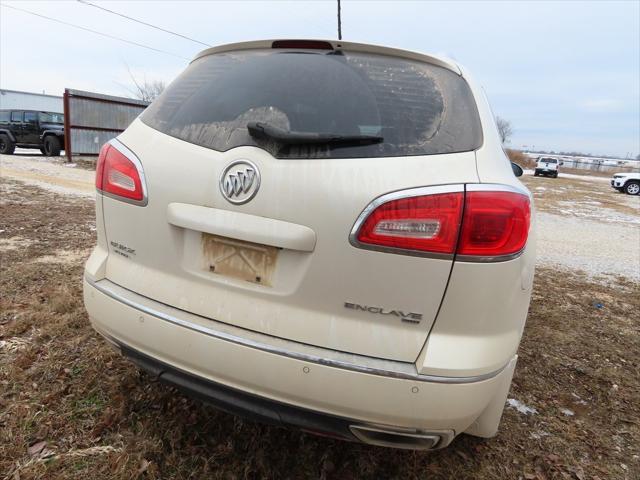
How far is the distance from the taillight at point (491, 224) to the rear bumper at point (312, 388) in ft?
1.39

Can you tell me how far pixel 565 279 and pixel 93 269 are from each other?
4976mm

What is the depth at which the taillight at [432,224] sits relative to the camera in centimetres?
136

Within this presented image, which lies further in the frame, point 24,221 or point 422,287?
point 24,221

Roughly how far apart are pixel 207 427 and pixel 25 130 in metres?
19.1

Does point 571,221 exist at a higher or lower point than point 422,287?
lower

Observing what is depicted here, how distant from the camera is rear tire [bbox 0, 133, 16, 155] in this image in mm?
16875

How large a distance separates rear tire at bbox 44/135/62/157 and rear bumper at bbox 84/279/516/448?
17.9 meters

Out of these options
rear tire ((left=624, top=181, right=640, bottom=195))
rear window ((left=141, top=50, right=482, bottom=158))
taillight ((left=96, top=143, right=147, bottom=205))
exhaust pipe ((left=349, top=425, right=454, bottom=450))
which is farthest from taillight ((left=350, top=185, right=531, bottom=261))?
rear tire ((left=624, top=181, right=640, bottom=195))

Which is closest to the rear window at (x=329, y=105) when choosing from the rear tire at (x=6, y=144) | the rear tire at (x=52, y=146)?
the rear tire at (x=52, y=146)

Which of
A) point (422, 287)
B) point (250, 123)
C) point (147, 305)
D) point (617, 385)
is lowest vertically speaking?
point (617, 385)

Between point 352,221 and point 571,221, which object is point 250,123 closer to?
point 352,221

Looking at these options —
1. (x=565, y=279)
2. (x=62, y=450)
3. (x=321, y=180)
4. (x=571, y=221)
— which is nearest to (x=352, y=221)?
(x=321, y=180)

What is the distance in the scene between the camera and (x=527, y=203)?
149cm

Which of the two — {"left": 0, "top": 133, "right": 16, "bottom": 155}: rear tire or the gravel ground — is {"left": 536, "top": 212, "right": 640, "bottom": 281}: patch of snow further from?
{"left": 0, "top": 133, "right": 16, "bottom": 155}: rear tire
